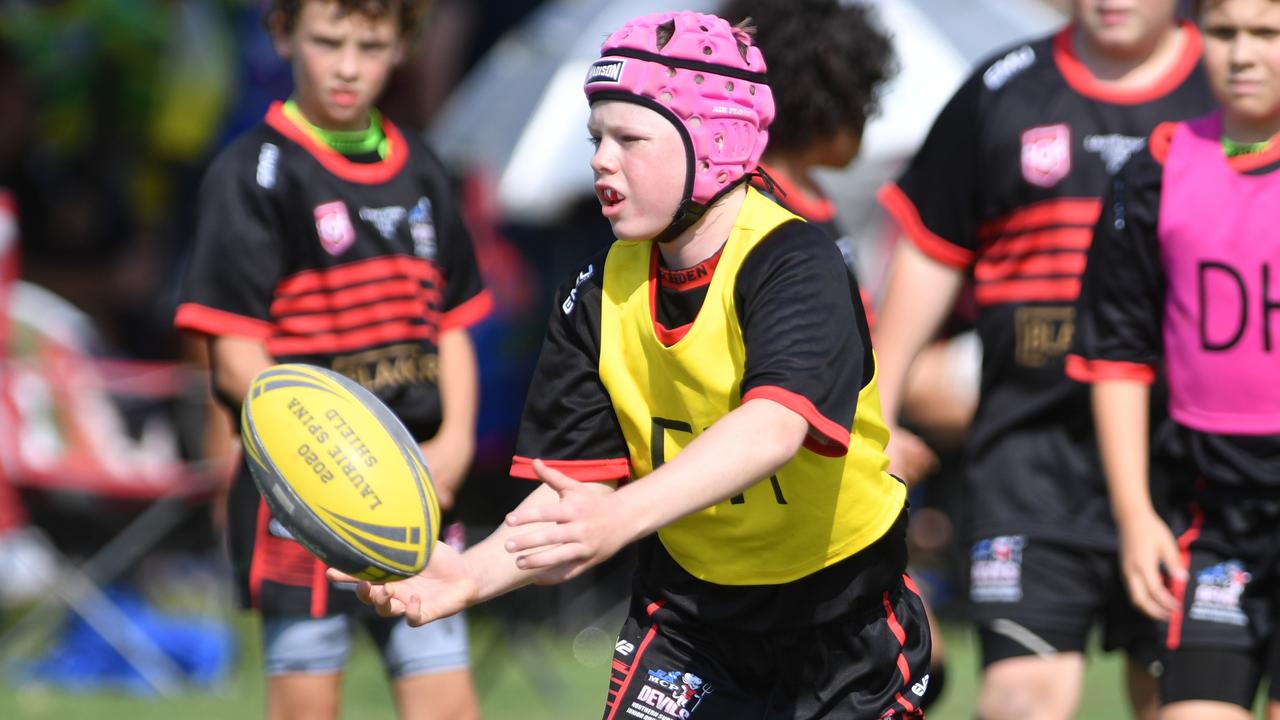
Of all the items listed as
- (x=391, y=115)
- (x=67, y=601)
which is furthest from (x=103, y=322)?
(x=67, y=601)

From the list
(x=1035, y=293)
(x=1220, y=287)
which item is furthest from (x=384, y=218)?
(x=1220, y=287)

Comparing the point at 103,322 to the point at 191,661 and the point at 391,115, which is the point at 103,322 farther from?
the point at 191,661

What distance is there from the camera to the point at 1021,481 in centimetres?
472

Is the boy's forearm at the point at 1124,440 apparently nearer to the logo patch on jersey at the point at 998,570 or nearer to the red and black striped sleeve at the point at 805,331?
the logo patch on jersey at the point at 998,570

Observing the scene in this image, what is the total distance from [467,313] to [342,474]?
1749mm

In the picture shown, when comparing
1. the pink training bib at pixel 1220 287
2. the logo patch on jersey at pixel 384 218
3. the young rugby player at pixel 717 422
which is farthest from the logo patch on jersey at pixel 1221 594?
the logo patch on jersey at pixel 384 218

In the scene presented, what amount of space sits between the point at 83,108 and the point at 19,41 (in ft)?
1.68

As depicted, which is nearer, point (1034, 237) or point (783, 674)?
point (783, 674)

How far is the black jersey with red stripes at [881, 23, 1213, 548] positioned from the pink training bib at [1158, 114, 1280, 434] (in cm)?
54

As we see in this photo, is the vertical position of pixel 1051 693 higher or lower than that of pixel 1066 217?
lower

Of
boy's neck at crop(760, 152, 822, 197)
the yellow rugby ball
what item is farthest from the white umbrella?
the yellow rugby ball

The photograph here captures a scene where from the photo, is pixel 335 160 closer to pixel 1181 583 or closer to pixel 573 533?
pixel 573 533

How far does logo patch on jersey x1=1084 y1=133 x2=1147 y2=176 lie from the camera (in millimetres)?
4711

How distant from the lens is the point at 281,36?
4.95 m
